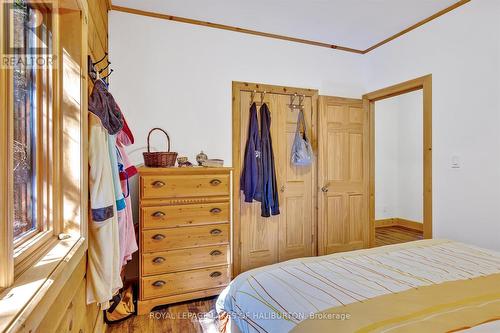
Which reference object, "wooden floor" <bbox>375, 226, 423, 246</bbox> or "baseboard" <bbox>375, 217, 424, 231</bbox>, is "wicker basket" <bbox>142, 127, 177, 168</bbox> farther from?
"baseboard" <bbox>375, 217, 424, 231</bbox>

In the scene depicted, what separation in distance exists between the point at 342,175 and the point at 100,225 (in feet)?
9.12

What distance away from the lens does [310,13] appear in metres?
2.65

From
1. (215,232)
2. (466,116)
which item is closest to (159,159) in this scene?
(215,232)

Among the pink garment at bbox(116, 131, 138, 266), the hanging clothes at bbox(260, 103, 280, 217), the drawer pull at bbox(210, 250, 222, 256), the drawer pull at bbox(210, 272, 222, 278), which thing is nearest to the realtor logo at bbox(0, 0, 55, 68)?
the pink garment at bbox(116, 131, 138, 266)

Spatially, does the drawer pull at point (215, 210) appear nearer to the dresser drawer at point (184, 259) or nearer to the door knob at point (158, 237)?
the dresser drawer at point (184, 259)

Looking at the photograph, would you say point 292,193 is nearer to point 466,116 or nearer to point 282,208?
point 282,208

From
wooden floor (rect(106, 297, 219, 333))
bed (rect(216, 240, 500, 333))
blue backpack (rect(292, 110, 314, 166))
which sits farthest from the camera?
blue backpack (rect(292, 110, 314, 166))

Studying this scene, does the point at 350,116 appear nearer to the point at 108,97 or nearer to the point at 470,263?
the point at 470,263

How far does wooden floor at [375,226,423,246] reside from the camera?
4051 mm

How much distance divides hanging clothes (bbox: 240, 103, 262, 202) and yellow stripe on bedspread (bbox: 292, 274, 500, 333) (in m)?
1.85

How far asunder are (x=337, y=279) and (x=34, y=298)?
1148mm

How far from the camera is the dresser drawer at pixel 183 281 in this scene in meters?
2.21

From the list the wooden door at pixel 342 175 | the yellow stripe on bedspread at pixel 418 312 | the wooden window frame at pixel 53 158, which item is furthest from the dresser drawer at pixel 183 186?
the yellow stripe on bedspread at pixel 418 312

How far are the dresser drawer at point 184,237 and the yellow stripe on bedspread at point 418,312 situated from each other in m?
1.51
